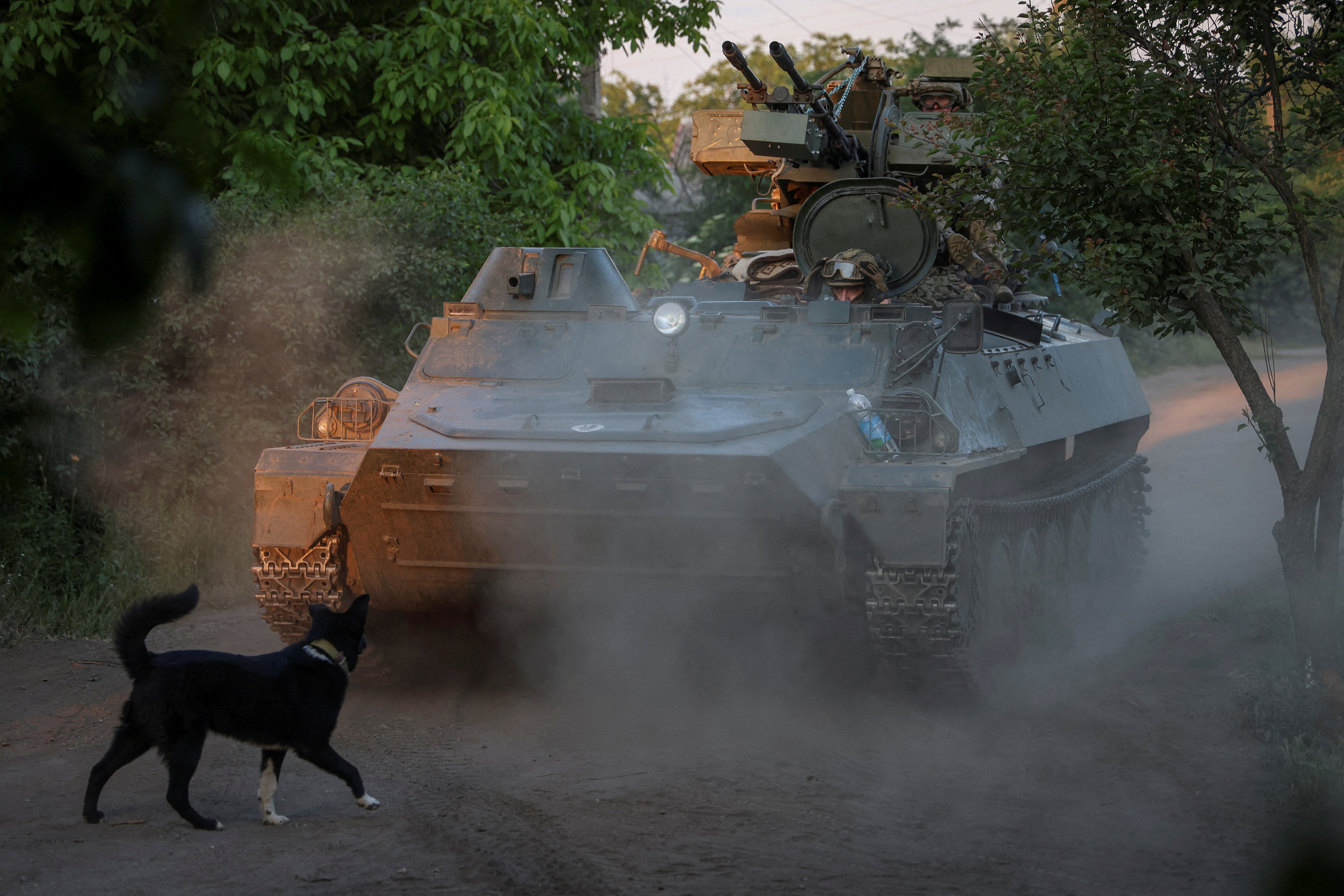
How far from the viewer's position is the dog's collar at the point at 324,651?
16.0 feet

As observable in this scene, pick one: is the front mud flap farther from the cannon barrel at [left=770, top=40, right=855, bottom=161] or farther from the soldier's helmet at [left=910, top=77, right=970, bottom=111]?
the soldier's helmet at [left=910, top=77, right=970, bottom=111]

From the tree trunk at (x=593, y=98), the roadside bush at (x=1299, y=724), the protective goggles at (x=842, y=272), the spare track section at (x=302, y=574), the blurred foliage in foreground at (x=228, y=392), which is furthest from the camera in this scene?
the tree trunk at (x=593, y=98)

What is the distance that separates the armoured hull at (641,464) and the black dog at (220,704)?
1406 millimetres

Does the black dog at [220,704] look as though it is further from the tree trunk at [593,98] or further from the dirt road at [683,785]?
the tree trunk at [593,98]

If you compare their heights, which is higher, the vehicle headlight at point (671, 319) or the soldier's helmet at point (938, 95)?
the soldier's helmet at point (938, 95)

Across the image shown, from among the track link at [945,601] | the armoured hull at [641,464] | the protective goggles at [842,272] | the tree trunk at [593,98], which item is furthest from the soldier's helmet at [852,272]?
the tree trunk at [593,98]

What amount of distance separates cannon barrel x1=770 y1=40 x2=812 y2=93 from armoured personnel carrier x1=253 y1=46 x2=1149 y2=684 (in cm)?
5

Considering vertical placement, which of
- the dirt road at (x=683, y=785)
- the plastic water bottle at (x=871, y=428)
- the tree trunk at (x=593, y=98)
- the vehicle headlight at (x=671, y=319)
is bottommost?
the dirt road at (x=683, y=785)

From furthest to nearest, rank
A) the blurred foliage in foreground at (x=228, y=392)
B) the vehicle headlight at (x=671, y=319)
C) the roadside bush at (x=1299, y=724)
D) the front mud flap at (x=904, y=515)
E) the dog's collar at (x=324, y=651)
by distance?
the blurred foliage in foreground at (x=228, y=392) < the vehicle headlight at (x=671, y=319) < the front mud flap at (x=904, y=515) < the roadside bush at (x=1299, y=724) < the dog's collar at (x=324, y=651)

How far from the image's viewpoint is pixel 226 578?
998 cm

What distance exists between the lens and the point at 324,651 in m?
4.91

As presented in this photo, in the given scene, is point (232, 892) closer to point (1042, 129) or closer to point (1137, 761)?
point (1137, 761)

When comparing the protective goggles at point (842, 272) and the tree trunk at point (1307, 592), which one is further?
the protective goggles at point (842, 272)

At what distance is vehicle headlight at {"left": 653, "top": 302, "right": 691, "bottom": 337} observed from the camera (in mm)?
7305
